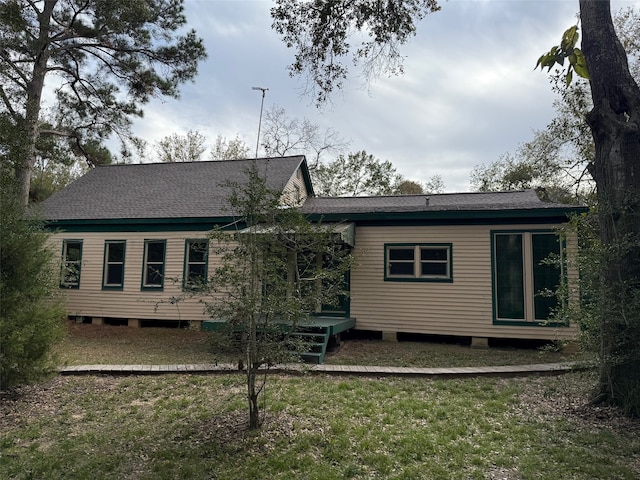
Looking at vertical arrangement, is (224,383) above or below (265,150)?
below

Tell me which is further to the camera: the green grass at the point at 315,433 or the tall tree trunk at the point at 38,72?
the tall tree trunk at the point at 38,72

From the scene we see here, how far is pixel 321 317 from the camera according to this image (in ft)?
31.7

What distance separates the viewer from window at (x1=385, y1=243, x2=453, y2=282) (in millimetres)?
9406

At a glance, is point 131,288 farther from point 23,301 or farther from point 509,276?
point 509,276

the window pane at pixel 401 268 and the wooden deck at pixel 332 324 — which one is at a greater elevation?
the window pane at pixel 401 268

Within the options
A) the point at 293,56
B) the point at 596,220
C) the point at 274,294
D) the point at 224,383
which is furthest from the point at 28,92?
the point at 596,220

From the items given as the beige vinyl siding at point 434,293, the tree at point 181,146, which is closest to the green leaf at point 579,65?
the beige vinyl siding at point 434,293

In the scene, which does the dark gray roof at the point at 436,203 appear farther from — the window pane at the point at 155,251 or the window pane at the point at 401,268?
the window pane at the point at 155,251

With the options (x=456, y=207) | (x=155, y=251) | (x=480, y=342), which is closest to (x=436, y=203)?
(x=456, y=207)

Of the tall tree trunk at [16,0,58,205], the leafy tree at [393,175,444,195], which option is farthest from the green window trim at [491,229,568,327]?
the leafy tree at [393,175,444,195]

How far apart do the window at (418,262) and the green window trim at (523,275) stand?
1010mm

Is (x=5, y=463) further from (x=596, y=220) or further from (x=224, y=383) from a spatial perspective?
(x=596, y=220)

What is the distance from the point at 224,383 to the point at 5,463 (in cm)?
270

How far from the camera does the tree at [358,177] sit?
29984mm
